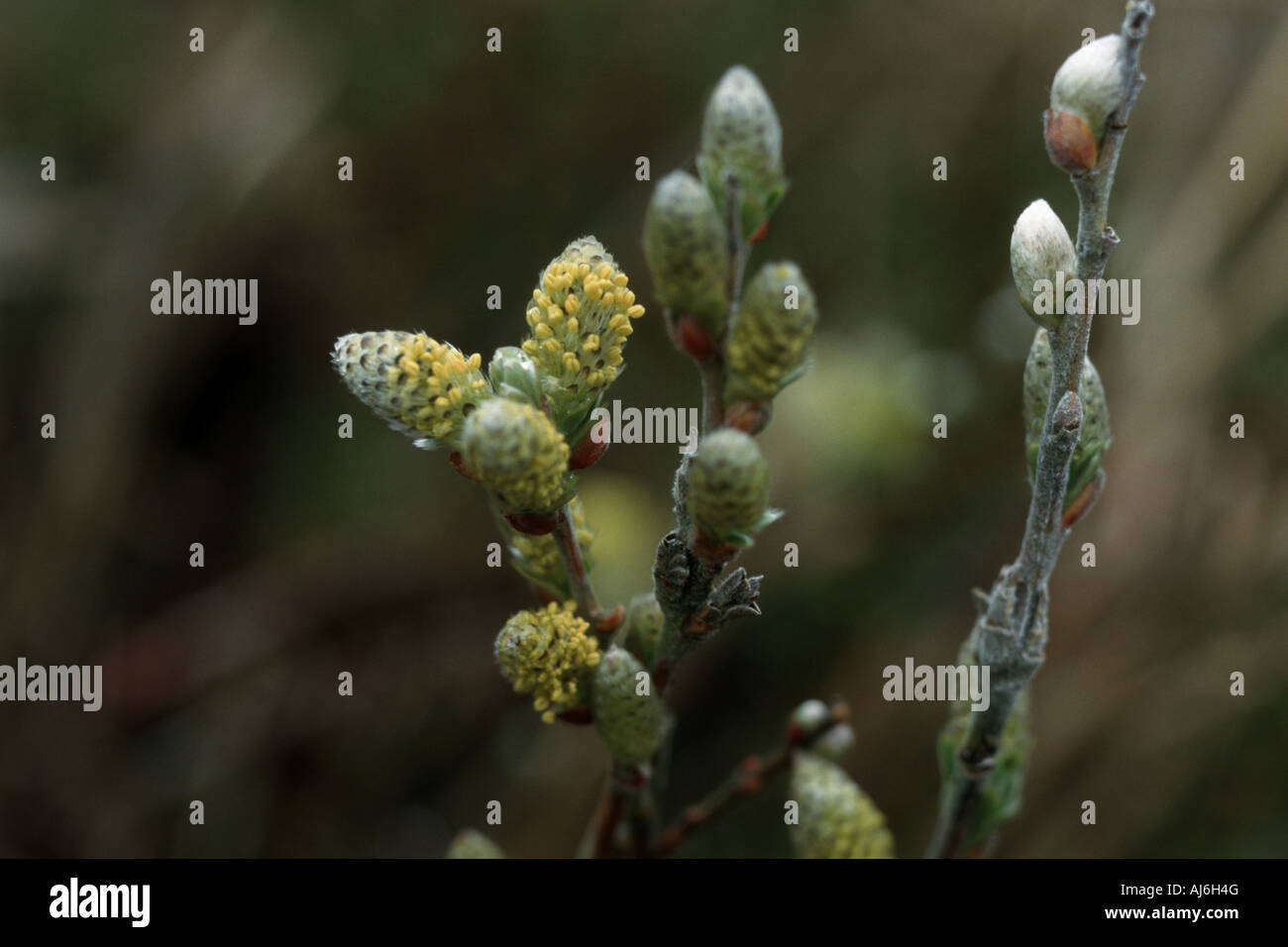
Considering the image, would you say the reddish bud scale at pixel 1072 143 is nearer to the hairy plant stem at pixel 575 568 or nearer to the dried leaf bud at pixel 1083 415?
the dried leaf bud at pixel 1083 415

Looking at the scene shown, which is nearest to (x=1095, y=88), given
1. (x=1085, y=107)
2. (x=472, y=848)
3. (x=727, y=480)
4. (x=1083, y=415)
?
(x=1085, y=107)

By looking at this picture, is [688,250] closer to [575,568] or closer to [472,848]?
[575,568]

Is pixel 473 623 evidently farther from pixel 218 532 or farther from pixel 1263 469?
pixel 1263 469

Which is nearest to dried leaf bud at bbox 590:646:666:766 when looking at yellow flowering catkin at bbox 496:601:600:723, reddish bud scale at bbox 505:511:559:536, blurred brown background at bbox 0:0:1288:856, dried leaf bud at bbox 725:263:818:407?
yellow flowering catkin at bbox 496:601:600:723

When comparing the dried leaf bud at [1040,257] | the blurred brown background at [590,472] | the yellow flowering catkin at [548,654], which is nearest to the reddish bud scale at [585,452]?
the yellow flowering catkin at [548,654]

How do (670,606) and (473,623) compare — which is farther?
(473,623)
